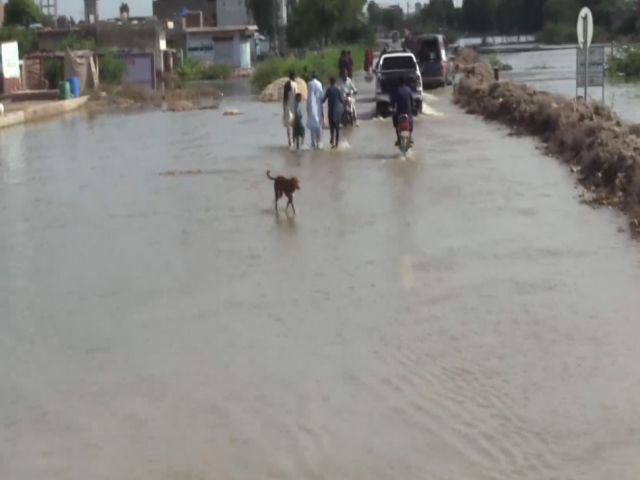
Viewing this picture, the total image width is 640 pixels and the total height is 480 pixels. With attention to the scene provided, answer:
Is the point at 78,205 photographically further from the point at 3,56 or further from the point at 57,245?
the point at 3,56

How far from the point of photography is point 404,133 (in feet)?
71.6

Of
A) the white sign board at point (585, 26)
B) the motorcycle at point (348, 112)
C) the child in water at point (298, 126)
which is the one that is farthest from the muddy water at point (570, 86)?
the child in water at point (298, 126)

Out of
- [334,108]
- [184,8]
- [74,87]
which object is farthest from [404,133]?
[184,8]

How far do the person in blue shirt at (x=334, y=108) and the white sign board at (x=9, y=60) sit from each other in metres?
28.6

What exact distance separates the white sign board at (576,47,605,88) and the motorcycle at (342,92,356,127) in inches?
230

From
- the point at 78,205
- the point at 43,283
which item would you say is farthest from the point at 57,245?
the point at 78,205

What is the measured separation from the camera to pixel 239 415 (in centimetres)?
780

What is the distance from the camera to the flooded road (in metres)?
7.12

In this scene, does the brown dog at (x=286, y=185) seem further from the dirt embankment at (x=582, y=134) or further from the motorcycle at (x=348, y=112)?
the motorcycle at (x=348, y=112)

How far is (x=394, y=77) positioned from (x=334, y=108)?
31.3 feet

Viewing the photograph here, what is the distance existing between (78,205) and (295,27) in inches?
2965

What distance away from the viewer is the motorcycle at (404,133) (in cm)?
2138

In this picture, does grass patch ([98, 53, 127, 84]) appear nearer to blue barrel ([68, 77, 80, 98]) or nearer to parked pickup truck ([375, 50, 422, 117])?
blue barrel ([68, 77, 80, 98])

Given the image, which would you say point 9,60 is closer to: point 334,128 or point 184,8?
point 334,128
